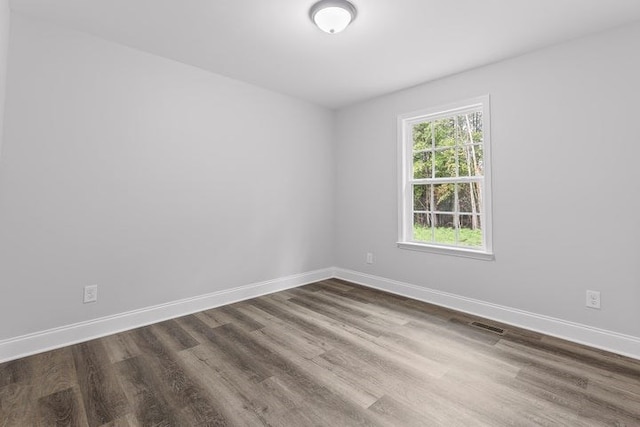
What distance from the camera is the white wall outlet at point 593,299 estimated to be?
236 cm

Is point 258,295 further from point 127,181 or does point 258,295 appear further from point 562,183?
point 562,183

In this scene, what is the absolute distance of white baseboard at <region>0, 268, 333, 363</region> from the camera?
7.14ft

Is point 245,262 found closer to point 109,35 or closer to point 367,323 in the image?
point 367,323

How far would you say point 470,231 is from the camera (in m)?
3.20

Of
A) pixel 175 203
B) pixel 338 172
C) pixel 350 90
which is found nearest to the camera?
pixel 175 203

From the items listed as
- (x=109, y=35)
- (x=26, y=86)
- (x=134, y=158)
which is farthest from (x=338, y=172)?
(x=26, y=86)

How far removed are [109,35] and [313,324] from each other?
3051 millimetres

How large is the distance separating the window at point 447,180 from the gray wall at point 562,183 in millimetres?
118

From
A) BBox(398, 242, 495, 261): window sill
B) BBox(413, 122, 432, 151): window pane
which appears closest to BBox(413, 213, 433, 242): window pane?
BBox(398, 242, 495, 261): window sill

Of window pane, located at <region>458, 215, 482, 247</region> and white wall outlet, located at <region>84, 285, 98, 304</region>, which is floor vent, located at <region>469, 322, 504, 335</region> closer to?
window pane, located at <region>458, 215, 482, 247</region>

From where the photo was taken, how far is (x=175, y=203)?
→ 116 inches

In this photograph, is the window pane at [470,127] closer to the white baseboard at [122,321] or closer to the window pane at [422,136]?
the window pane at [422,136]

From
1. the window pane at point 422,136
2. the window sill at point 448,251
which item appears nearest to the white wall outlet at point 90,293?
the window sill at point 448,251

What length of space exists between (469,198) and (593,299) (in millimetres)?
1329
